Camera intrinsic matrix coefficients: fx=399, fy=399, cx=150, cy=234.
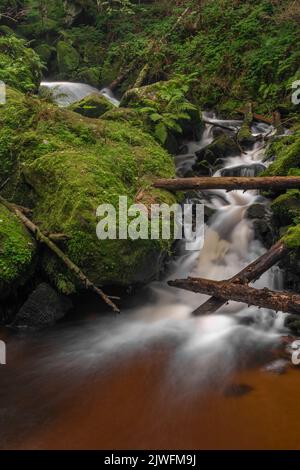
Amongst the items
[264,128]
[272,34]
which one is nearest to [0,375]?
[264,128]

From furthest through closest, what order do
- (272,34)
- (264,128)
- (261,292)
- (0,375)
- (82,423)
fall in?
1. (272,34)
2. (264,128)
3. (261,292)
4. (0,375)
5. (82,423)

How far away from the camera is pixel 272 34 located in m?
12.2

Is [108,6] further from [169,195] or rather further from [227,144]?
[169,195]

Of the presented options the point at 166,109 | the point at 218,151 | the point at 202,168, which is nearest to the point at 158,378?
the point at 202,168

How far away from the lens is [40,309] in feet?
17.1

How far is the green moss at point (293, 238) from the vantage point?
5.32m

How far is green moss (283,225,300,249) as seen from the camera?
17.5ft

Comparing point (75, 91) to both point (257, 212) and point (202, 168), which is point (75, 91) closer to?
point (202, 168)

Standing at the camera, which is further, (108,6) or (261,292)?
(108,6)

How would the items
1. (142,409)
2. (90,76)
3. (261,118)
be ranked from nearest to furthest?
(142,409) → (261,118) → (90,76)

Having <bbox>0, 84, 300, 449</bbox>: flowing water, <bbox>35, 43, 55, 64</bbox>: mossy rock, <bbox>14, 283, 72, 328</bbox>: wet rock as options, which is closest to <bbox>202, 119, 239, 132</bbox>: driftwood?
<bbox>0, 84, 300, 449</bbox>: flowing water

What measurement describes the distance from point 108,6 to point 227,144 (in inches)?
477

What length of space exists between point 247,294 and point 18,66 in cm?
845

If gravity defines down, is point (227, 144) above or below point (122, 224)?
above
